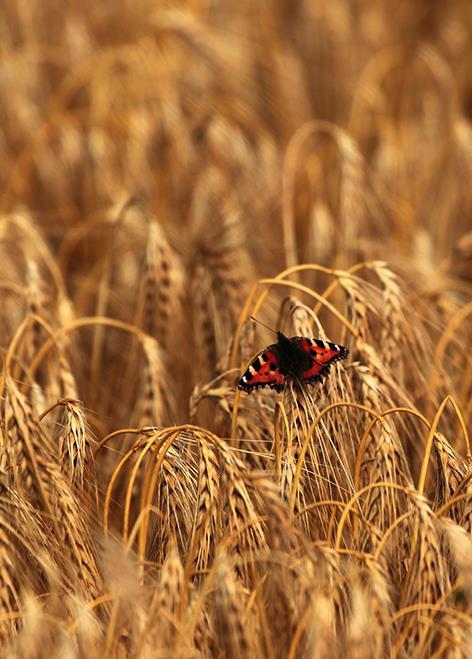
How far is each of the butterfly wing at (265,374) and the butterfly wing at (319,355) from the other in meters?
0.05

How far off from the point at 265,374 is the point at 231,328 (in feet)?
2.51

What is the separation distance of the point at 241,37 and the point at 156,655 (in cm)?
374

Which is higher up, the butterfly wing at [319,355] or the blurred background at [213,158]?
the blurred background at [213,158]

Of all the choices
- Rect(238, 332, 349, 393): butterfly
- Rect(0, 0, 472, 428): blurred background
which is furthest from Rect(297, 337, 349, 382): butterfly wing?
Rect(0, 0, 472, 428): blurred background

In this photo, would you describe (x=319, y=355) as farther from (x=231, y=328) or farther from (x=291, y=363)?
(x=231, y=328)

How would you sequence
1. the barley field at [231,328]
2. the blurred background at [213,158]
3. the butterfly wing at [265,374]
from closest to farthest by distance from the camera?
the barley field at [231,328] < the butterfly wing at [265,374] < the blurred background at [213,158]

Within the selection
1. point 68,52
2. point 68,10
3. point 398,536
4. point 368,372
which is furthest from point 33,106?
point 398,536

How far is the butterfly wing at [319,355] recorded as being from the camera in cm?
189

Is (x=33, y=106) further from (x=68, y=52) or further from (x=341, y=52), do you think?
(x=341, y=52)

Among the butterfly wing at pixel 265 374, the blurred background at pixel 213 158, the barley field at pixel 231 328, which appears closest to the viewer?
the barley field at pixel 231 328

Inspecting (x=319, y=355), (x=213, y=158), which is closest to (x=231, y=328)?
(x=319, y=355)

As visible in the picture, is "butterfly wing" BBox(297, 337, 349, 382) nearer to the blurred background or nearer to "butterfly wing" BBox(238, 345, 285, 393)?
"butterfly wing" BBox(238, 345, 285, 393)

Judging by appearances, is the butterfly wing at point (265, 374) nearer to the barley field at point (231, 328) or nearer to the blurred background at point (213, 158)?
the barley field at point (231, 328)

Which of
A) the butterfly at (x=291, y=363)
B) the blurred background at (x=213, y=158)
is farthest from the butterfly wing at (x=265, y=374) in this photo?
the blurred background at (x=213, y=158)
